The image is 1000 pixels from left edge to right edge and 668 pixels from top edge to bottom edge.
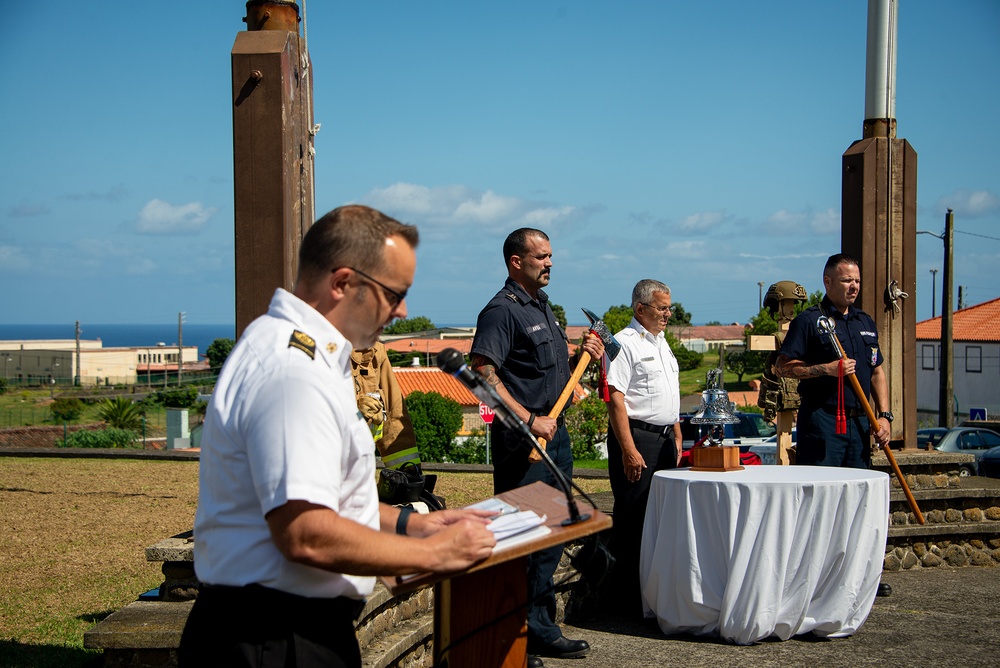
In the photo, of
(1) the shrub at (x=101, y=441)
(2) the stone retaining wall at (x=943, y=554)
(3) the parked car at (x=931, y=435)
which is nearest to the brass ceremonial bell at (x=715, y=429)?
(2) the stone retaining wall at (x=943, y=554)

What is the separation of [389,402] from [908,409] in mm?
5131

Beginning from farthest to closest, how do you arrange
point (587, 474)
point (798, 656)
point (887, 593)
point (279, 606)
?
point (587, 474)
point (887, 593)
point (798, 656)
point (279, 606)

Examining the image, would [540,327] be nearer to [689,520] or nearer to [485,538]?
[689,520]

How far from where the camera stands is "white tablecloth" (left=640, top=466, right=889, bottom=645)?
520cm

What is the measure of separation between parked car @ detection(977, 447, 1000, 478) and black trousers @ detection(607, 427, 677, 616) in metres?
16.0

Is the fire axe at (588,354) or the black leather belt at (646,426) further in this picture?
the black leather belt at (646,426)

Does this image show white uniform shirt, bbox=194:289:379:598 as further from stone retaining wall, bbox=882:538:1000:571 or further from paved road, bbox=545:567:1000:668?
stone retaining wall, bbox=882:538:1000:571

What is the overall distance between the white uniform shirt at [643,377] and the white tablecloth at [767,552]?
57 centimetres

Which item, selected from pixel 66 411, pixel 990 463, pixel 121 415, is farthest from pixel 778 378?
pixel 66 411

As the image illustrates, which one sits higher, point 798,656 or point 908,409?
point 908,409

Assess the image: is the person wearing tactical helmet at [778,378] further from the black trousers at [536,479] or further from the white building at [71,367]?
the white building at [71,367]

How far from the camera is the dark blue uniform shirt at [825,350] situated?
6.50 meters

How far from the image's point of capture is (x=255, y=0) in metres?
4.68

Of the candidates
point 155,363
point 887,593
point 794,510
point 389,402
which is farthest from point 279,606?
point 155,363
